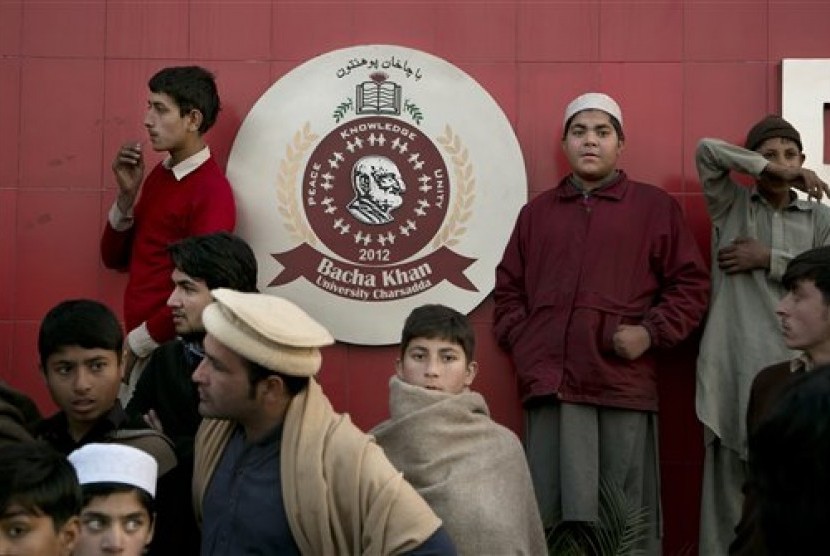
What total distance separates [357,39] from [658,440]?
188cm

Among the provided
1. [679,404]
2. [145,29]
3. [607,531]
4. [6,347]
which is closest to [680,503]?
[679,404]

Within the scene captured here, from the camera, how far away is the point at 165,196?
576 cm

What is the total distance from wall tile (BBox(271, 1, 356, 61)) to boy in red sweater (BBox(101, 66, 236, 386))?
0.40m

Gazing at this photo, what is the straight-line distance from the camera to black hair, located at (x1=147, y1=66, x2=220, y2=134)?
564 centimetres

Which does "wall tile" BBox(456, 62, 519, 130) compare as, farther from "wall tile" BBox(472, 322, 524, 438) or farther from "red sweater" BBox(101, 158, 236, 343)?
"red sweater" BBox(101, 158, 236, 343)

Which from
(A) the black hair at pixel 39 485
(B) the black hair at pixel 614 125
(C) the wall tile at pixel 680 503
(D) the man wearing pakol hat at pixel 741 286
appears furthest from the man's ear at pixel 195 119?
(A) the black hair at pixel 39 485

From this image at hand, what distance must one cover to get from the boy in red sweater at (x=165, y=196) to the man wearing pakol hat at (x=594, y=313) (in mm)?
1102

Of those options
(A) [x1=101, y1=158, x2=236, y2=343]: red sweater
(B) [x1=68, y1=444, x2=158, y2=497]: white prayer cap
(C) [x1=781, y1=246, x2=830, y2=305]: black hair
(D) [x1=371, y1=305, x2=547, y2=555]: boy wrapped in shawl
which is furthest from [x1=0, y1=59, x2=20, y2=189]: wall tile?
(C) [x1=781, y1=246, x2=830, y2=305]: black hair

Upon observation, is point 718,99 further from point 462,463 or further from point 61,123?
point 61,123

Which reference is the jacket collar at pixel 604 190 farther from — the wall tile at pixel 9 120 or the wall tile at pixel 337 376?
the wall tile at pixel 9 120

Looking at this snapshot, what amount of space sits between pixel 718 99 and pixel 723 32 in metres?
0.26

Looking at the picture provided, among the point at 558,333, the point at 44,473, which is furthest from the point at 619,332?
the point at 44,473

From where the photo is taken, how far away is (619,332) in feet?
18.0

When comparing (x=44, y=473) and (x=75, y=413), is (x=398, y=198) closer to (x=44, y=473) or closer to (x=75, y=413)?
(x=75, y=413)
